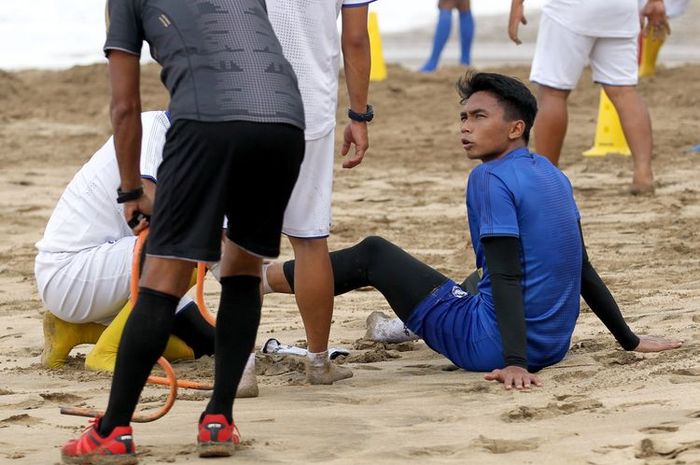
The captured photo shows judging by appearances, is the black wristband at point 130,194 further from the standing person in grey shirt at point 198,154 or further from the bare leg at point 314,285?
the bare leg at point 314,285

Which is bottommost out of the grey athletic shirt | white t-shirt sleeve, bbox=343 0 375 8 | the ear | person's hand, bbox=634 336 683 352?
person's hand, bbox=634 336 683 352

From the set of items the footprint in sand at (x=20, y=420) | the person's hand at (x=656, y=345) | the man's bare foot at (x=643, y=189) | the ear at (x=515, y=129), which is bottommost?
the footprint in sand at (x=20, y=420)

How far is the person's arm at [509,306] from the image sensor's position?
4.11 meters

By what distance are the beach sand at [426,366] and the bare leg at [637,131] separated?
0.12 m

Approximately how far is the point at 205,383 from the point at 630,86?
4264mm

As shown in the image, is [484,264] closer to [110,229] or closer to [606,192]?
[110,229]

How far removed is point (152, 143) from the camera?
15.0ft

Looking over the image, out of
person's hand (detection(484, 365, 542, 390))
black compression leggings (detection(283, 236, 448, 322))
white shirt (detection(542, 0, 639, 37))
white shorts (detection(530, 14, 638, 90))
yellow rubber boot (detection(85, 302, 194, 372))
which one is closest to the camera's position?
person's hand (detection(484, 365, 542, 390))

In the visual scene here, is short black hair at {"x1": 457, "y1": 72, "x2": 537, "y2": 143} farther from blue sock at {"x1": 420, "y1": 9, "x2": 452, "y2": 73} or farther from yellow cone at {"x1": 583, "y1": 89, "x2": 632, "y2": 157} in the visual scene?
blue sock at {"x1": 420, "y1": 9, "x2": 452, "y2": 73}

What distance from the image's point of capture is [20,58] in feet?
60.6

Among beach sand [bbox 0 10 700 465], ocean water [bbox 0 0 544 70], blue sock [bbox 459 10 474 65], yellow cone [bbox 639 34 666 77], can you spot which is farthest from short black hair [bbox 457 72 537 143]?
ocean water [bbox 0 0 544 70]

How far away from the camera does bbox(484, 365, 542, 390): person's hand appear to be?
407cm

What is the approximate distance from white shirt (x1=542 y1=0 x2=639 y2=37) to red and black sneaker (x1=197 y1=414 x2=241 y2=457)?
4719 millimetres

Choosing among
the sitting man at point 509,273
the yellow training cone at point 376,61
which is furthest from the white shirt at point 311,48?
the yellow training cone at point 376,61
